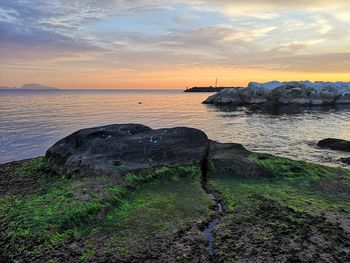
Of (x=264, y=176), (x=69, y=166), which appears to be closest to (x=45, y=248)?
(x=69, y=166)

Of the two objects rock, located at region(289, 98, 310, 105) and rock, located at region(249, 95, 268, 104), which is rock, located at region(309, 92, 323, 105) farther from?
rock, located at region(249, 95, 268, 104)

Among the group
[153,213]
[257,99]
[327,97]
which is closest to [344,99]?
[327,97]

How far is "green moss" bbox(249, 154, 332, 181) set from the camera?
1489cm

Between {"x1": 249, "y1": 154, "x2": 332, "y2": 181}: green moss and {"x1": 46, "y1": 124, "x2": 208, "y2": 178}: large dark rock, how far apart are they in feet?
8.87

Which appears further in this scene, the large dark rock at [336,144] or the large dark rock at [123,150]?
the large dark rock at [336,144]

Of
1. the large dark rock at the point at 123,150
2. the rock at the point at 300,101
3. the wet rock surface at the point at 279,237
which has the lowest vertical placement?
the rock at the point at 300,101

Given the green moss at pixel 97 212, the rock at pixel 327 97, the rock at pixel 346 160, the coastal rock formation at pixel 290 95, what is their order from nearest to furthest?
1. the green moss at pixel 97 212
2. the rock at pixel 346 160
3. the coastal rock formation at pixel 290 95
4. the rock at pixel 327 97

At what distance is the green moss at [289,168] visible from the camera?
1489 centimetres

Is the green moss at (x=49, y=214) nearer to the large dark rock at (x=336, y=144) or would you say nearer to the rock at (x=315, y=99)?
the large dark rock at (x=336, y=144)

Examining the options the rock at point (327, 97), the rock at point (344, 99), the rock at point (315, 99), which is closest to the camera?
the rock at point (315, 99)

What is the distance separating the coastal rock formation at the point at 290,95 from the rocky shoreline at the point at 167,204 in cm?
8468

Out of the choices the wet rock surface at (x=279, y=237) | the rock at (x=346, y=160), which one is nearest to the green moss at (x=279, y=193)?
the wet rock surface at (x=279, y=237)

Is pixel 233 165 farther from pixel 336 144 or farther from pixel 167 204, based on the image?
pixel 336 144

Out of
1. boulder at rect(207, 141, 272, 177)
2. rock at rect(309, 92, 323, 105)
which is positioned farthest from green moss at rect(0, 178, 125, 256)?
rock at rect(309, 92, 323, 105)
